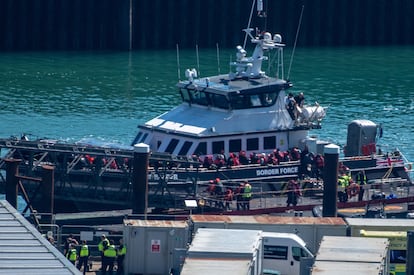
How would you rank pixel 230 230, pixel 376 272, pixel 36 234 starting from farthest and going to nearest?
1. pixel 230 230
2. pixel 376 272
3. pixel 36 234

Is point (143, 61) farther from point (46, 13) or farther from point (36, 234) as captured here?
point (36, 234)

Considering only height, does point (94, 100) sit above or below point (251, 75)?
below

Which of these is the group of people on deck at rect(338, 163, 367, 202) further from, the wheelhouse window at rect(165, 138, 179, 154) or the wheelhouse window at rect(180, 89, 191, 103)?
the wheelhouse window at rect(180, 89, 191, 103)

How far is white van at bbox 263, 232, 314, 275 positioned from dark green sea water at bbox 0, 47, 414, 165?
25.3 m

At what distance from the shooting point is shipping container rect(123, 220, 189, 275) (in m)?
36.6

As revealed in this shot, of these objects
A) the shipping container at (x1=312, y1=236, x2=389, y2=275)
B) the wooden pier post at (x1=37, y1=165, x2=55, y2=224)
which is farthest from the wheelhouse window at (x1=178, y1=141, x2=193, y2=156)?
the shipping container at (x1=312, y1=236, x2=389, y2=275)

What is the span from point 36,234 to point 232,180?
15890 millimetres

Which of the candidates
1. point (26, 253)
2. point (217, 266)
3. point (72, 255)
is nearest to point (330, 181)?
point (72, 255)

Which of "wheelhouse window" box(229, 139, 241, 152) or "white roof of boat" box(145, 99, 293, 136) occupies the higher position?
"white roof of boat" box(145, 99, 293, 136)

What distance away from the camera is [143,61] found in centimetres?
8556

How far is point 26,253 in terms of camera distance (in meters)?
26.7

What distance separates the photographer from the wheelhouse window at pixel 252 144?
1776 inches

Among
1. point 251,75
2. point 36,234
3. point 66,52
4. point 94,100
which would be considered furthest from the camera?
point 66,52

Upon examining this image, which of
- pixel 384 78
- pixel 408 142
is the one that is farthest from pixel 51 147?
pixel 384 78
